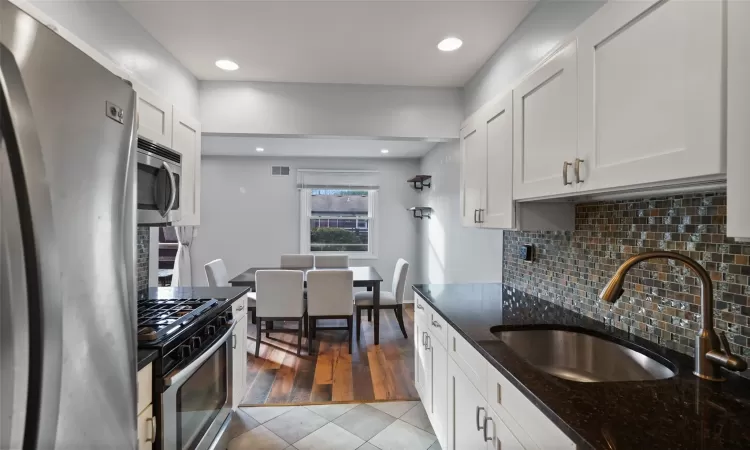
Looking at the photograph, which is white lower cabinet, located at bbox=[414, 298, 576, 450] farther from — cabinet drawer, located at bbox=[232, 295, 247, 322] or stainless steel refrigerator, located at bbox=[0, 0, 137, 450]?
cabinet drawer, located at bbox=[232, 295, 247, 322]

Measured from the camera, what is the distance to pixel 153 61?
2162mm

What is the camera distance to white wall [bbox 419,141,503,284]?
9.04ft

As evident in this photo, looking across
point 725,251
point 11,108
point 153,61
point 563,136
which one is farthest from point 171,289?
point 725,251

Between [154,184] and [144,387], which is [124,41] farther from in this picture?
[144,387]

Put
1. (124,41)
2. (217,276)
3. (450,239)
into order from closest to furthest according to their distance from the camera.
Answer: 1. (124,41)
2. (217,276)
3. (450,239)

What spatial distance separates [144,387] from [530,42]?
93.8 inches

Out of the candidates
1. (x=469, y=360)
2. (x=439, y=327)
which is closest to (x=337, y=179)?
(x=439, y=327)

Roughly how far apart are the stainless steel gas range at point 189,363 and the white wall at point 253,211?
3430mm

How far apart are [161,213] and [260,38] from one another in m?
1.30

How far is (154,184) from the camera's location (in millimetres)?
1494

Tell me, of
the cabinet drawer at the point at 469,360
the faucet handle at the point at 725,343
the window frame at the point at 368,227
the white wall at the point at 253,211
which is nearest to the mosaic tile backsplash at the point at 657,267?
the faucet handle at the point at 725,343

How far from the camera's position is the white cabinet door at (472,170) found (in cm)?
201

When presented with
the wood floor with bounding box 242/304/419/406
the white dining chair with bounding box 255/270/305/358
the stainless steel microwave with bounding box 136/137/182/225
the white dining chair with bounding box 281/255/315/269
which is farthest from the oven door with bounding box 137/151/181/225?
the white dining chair with bounding box 281/255/315/269

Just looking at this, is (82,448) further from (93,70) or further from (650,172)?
(650,172)
